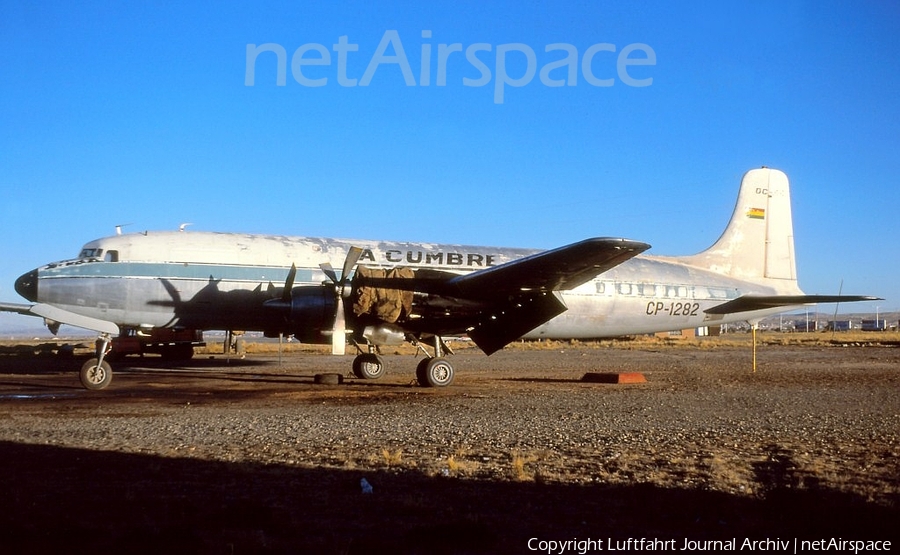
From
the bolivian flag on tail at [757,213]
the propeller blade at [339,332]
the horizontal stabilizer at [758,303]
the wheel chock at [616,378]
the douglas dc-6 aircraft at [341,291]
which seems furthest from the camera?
the bolivian flag on tail at [757,213]

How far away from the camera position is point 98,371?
16766 mm

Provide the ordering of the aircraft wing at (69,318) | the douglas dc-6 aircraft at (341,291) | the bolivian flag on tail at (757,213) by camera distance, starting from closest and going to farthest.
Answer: the douglas dc-6 aircraft at (341,291)
the aircraft wing at (69,318)
the bolivian flag on tail at (757,213)

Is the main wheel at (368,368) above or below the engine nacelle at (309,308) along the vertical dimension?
below

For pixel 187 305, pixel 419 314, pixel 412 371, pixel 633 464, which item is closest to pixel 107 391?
pixel 187 305

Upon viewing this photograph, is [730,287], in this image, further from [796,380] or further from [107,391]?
[107,391]

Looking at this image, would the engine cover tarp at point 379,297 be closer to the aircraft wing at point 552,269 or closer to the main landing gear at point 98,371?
the aircraft wing at point 552,269

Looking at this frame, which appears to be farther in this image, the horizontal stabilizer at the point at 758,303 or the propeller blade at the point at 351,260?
the horizontal stabilizer at the point at 758,303

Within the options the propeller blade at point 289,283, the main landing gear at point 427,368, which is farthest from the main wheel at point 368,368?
the propeller blade at point 289,283

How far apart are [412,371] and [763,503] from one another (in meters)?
18.3

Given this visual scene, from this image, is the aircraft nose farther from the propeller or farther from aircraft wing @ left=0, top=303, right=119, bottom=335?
the propeller

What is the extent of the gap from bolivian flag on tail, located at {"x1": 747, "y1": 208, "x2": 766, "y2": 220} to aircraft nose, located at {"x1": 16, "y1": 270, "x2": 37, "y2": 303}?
21247 mm

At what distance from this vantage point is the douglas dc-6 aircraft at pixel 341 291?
1680 cm

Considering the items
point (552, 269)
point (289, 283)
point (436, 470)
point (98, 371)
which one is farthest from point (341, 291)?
point (436, 470)

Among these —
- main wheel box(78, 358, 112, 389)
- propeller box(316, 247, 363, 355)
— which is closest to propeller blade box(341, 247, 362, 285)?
propeller box(316, 247, 363, 355)
